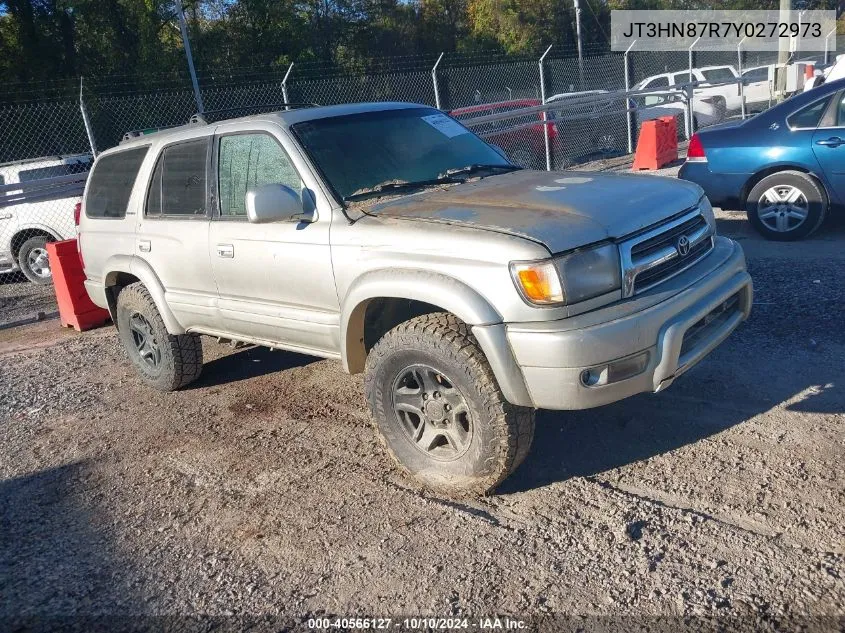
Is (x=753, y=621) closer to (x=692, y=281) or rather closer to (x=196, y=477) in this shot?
(x=692, y=281)

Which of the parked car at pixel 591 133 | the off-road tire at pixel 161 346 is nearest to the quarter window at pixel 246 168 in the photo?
the off-road tire at pixel 161 346

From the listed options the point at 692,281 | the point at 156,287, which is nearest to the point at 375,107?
the point at 156,287

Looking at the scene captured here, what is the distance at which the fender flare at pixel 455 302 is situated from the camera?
344 cm

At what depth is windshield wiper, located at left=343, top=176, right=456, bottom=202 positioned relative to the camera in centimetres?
434

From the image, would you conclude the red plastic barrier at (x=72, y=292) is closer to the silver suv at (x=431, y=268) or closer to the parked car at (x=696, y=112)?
the silver suv at (x=431, y=268)

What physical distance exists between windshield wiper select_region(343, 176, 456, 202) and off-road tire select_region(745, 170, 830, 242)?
A: 4.41 m

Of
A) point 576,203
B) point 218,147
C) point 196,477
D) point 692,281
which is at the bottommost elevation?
point 196,477

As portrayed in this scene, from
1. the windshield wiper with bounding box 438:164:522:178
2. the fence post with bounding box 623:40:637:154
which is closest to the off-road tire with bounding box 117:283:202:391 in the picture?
the windshield wiper with bounding box 438:164:522:178

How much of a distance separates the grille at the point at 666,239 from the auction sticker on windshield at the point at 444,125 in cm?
174

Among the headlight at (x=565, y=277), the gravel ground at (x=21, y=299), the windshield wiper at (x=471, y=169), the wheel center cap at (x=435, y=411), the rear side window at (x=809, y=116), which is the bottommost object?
the gravel ground at (x=21, y=299)

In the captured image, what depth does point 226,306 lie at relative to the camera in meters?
4.88

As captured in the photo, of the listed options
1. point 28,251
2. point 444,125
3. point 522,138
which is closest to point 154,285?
point 444,125

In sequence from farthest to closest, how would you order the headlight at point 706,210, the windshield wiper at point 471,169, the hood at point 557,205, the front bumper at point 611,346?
the windshield wiper at point 471,169 → the headlight at point 706,210 → the hood at point 557,205 → the front bumper at point 611,346

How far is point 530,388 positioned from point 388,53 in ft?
97.4
